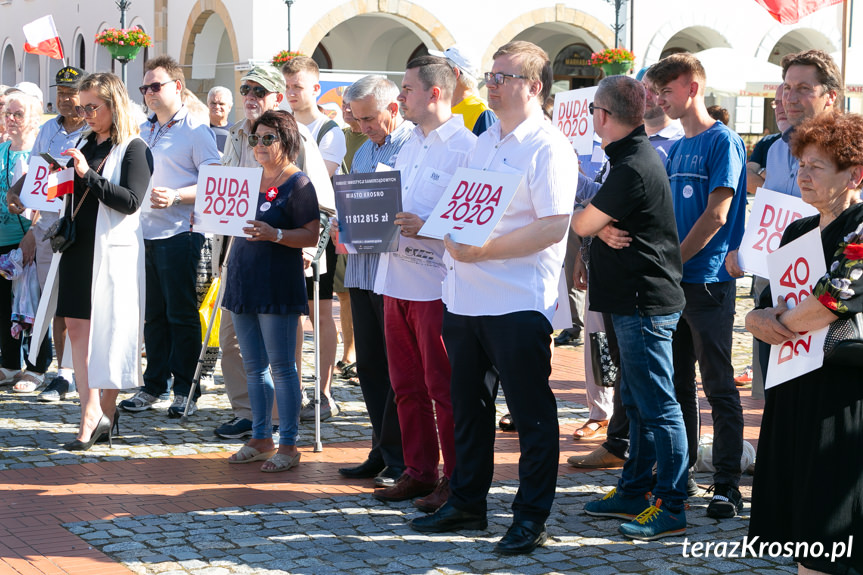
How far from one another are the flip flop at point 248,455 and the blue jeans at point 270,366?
0.29 ft

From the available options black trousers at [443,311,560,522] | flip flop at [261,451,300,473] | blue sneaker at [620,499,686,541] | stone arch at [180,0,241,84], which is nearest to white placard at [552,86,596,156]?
flip flop at [261,451,300,473]

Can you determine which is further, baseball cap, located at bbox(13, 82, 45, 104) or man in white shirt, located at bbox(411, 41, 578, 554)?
baseball cap, located at bbox(13, 82, 45, 104)

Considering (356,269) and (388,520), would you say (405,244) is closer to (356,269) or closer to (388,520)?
(356,269)

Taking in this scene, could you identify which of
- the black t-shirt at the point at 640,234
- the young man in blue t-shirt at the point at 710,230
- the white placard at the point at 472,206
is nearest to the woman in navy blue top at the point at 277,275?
the white placard at the point at 472,206

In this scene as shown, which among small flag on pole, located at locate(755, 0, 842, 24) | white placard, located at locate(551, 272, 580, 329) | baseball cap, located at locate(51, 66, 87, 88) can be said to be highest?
small flag on pole, located at locate(755, 0, 842, 24)

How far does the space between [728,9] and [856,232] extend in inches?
1090

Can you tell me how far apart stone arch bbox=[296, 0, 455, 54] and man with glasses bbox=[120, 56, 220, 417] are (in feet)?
62.1

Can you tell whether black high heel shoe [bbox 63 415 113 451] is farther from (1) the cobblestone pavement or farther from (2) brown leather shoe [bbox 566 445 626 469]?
(2) brown leather shoe [bbox 566 445 626 469]

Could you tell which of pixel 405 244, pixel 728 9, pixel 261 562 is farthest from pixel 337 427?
pixel 728 9

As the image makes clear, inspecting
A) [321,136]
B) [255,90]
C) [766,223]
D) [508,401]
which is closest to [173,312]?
[321,136]

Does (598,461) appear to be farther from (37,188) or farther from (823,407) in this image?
(37,188)

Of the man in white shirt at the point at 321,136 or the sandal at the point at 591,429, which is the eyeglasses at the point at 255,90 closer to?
the man in white shirt at the point at 321,136

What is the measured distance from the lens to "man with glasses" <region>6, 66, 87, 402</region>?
8.36 meters

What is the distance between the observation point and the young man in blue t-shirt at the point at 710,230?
557 cm
